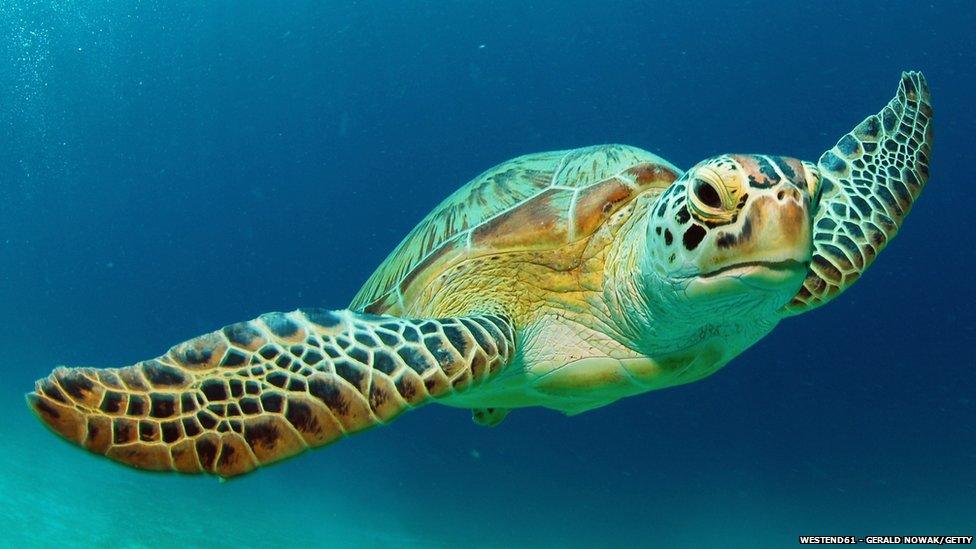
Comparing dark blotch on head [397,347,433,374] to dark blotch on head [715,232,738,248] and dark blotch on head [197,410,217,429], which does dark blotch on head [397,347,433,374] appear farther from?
dark blotch on head [715,232,738,248]

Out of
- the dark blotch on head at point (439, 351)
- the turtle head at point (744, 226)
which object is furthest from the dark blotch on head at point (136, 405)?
the turtle head at point (744, 226)

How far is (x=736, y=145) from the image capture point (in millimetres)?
27641

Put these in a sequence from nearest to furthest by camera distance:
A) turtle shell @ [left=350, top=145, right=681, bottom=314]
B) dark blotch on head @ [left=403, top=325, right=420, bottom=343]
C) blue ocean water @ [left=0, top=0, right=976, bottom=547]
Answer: dark blotch on head @ [left=403, top=325, right=420, bottom=343]
turtle shell @ [left=350, top=145, right=681, bottom=314]
blue ocean water @ [left=0, top=0, right=976, bottom=547]

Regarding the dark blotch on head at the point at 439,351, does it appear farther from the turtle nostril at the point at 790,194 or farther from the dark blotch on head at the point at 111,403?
the turtle nostril at the point at 790,194

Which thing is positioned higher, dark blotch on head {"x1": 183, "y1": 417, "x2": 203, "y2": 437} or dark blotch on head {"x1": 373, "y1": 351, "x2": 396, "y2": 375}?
dark blotch on head {"x1": 373, "y1": 351, "x2": 396, "y2": 375}

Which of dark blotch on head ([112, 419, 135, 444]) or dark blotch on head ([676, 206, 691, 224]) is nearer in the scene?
dark blotch on head ([112, 419, 135, 444])

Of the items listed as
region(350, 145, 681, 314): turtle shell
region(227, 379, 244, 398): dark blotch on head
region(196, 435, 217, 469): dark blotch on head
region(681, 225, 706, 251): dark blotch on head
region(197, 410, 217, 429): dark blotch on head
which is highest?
region(350, 145, 681, 314): turtle shell

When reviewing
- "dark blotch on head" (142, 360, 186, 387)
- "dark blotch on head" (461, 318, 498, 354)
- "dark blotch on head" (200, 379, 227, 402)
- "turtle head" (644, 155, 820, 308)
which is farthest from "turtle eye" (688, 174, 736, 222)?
"dark blotch on head" (142, 360, 186, 387)

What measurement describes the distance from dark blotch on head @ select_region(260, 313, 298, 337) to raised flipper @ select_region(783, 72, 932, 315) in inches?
99.6

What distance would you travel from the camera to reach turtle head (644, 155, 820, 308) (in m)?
2.08

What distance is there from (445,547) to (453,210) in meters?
13.0

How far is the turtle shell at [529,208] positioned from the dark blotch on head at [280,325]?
1.21 meters

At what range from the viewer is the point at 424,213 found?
31.4 meters

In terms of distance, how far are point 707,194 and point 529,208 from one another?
4.57 ft
